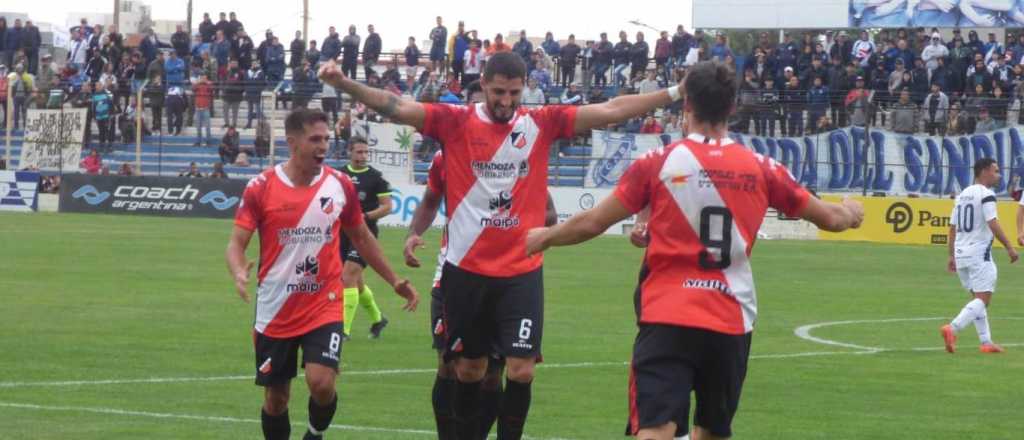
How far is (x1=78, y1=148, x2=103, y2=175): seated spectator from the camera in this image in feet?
151

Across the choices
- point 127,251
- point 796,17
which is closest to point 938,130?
point 796,17

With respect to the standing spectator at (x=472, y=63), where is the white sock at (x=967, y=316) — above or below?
below

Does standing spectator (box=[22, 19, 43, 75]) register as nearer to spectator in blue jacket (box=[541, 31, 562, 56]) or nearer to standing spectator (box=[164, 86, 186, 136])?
standing spectator (box=[164, 86, 186, 136])

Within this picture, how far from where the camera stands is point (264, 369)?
30.7 feet

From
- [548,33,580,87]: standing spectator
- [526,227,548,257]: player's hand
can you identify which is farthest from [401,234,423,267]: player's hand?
[548,33,580,87]: standing spectator

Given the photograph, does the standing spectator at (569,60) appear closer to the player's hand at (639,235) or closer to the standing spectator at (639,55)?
the standing spectator at (639,55)

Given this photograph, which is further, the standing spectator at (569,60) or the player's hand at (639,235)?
the standing spectator at (569,60)

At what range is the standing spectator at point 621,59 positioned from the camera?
45.1m

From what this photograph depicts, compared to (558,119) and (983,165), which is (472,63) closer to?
(983,165)

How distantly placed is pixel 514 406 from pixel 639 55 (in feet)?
117

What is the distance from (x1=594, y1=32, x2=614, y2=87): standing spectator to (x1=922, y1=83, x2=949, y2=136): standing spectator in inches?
372

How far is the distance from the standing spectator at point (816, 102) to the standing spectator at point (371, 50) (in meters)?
13.8

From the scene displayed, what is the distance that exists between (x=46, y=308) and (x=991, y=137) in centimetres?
2447

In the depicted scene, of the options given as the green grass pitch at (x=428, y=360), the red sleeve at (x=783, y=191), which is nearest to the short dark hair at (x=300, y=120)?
the green grass pitch at (x=428, y=360)
